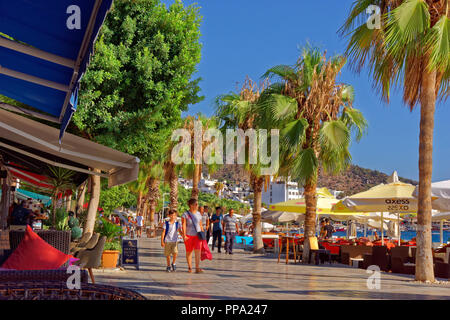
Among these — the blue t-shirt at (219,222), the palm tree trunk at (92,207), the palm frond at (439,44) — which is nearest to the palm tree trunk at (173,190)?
the blue t-shirt at (219,222)

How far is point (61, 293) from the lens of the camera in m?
2.81

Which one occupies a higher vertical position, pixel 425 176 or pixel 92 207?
pixel 425 176

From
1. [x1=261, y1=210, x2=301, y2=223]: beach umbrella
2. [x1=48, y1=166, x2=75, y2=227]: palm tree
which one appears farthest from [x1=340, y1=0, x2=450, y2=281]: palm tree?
[x1=261, y1=210, x2=301, y2=223]: beach umbrella

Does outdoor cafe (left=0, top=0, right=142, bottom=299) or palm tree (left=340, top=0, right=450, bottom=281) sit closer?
outdoor cafe (left=0, top=0, right=142, bottom=299)

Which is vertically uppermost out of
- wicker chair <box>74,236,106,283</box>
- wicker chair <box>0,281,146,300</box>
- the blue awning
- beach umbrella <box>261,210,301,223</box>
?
the blue awning

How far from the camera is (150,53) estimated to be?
44.1ft

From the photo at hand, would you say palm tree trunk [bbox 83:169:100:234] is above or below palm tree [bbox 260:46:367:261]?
below

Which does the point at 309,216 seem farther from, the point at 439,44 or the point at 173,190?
the point at 173,190

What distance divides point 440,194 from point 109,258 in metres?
8.54

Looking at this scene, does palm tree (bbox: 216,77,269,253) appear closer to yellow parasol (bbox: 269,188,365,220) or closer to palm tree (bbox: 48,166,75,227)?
yellow parasol (bbox: 269,188,365,220)

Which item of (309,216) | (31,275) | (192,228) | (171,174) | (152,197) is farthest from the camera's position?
(152,197)

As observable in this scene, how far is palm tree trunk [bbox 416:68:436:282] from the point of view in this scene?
11.5 m

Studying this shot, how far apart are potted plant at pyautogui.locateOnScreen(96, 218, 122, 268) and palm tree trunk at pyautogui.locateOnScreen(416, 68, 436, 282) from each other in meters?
7.03

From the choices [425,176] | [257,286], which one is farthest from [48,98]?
[425,176]
